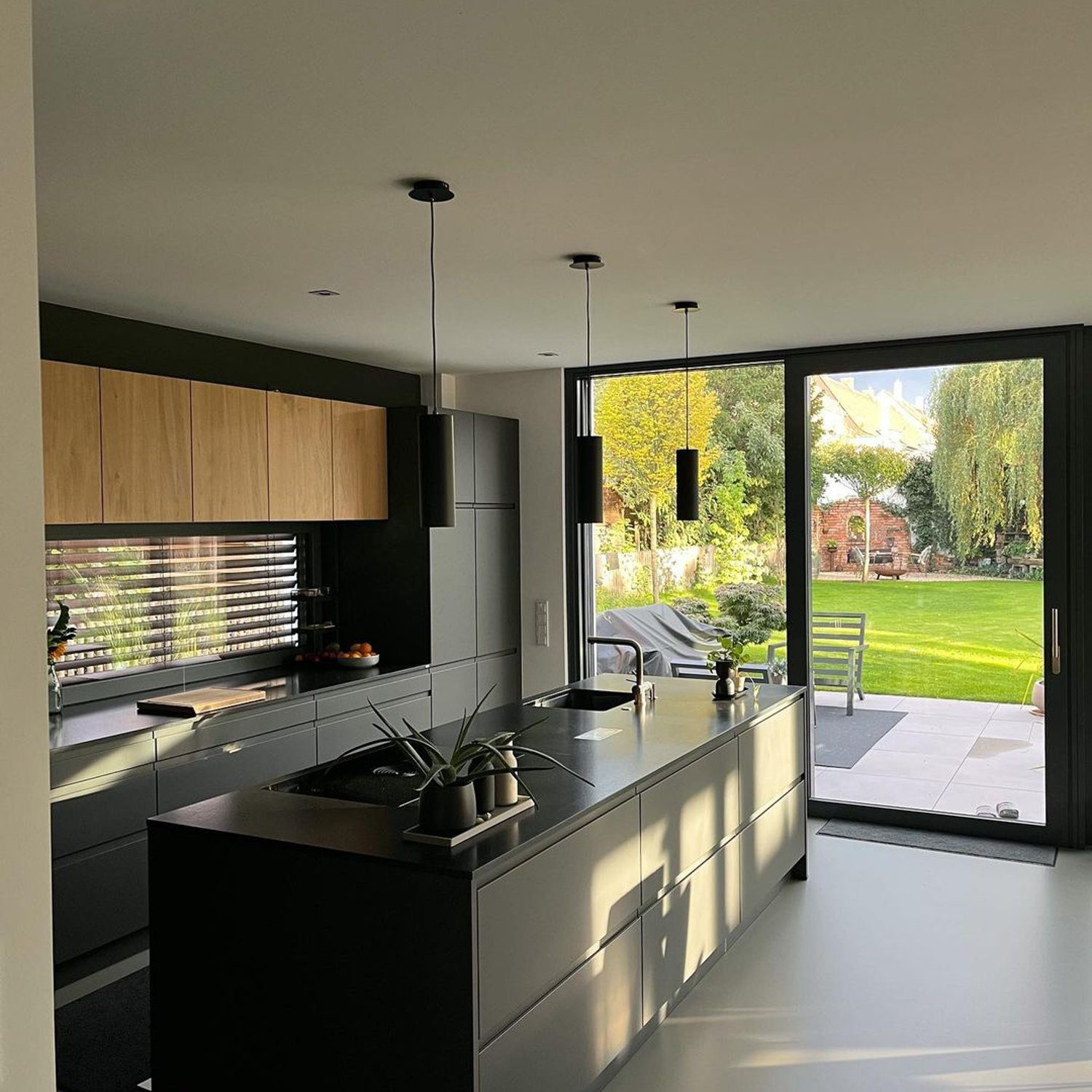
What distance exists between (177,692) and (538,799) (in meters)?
2.65

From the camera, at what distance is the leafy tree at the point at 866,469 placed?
19.0 ft

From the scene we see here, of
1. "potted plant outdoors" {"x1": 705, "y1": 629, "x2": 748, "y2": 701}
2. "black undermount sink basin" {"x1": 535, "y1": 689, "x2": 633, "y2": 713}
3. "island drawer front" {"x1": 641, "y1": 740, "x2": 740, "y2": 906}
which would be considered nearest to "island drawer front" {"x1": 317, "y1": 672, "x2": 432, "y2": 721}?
"black undermount sink basin" {"x1": 535, "y1": 689, "x2": 633, "y2": 713}

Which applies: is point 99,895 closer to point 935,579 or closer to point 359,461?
point 359,461

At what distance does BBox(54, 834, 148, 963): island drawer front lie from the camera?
3.90 metres

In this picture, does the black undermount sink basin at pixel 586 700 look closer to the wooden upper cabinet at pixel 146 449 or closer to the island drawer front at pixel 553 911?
the island drawer front at pixel 553 911

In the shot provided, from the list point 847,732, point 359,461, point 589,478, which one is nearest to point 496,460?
point 359,461

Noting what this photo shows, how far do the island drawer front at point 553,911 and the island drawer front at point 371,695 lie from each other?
2.29 meters

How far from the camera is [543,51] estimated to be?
206 centimetres

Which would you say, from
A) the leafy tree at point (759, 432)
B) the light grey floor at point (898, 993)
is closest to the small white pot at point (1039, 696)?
the light grey floor at point (898, 993)

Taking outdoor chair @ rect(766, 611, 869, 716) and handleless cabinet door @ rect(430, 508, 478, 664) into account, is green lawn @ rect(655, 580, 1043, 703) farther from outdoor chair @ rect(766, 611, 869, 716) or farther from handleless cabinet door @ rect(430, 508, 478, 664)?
handleless cabinet door @ rect(430, 508, 478, 664)

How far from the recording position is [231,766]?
4578mm

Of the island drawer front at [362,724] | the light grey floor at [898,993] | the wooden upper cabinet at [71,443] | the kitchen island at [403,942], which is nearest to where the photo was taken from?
the kitchen island at [403,942]

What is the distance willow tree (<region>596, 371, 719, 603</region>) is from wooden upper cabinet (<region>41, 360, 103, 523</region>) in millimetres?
2928

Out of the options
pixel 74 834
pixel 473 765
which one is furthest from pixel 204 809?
pixel 74 834
